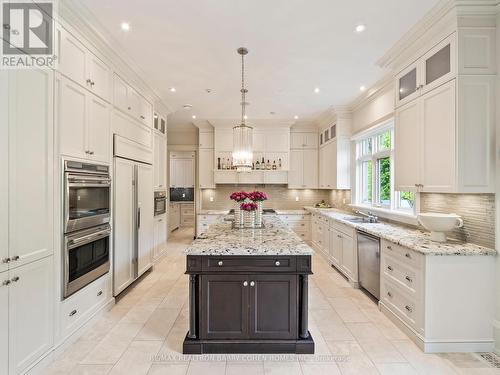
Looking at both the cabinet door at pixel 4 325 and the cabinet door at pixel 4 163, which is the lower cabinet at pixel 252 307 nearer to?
the cabinet door at pixel 4 325

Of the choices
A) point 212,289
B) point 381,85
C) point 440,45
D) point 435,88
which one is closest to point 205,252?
point 212,289

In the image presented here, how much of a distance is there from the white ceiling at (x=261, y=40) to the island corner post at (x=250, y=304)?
7.04 feet

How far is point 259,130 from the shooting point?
6438mm

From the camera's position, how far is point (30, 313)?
6.36 ft

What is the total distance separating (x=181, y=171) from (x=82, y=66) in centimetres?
569

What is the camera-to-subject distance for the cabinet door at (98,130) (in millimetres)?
2668

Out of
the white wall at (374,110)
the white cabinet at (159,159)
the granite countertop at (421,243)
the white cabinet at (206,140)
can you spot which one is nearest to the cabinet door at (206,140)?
the white cabinet at (206,140)

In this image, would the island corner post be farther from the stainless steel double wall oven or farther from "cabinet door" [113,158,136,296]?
"cabinet door" [113,158,136,296]

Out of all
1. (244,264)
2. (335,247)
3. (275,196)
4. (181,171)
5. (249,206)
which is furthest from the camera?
(181,171)

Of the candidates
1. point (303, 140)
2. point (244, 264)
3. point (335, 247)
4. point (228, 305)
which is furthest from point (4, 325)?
point (303, 140)

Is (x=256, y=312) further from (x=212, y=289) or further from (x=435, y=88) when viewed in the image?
(x=435, y=88)

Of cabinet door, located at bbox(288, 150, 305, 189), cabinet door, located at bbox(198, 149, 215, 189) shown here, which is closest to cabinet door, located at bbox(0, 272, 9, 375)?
cabinet door, located at bbox(198, 149, 215, 189)

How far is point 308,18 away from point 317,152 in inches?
173

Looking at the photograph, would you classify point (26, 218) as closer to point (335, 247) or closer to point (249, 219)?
point (249, 219)
